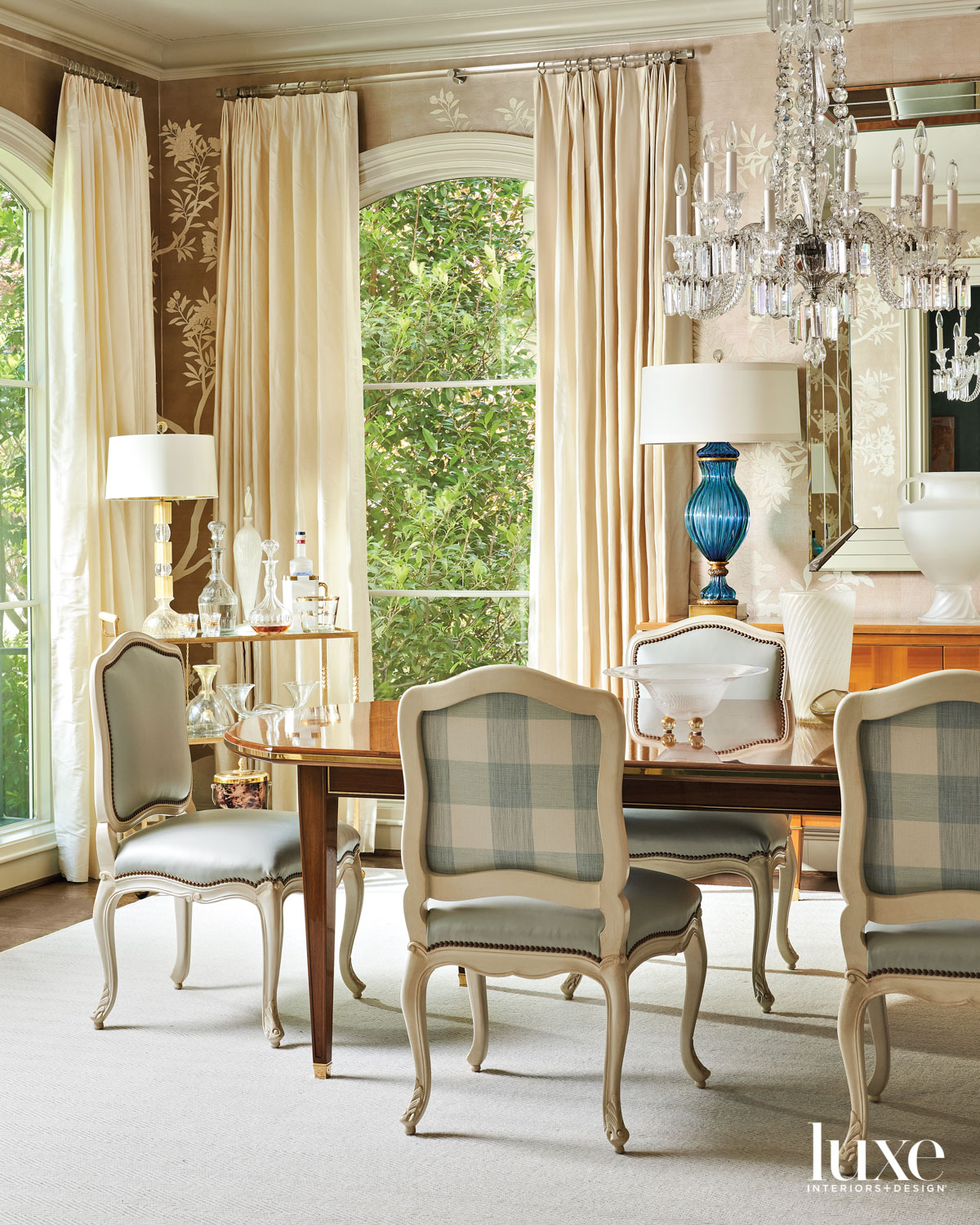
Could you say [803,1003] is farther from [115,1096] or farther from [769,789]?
[115,1096]

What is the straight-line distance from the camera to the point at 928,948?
2373 mm

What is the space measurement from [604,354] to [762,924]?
7.52 ft

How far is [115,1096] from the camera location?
2.82 metres

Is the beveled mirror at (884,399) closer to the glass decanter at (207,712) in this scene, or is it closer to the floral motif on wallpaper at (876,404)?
the floral motif on wallpaper at (876,404)

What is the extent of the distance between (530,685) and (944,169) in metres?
3.02

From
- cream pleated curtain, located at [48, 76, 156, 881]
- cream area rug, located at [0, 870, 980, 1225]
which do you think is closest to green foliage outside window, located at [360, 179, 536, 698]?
cream pleated curtain, located at [48, 76, 156, 881]

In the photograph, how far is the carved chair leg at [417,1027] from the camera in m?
2.63

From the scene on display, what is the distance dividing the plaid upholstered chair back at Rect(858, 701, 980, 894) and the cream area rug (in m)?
0.58

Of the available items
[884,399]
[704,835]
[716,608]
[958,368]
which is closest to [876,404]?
[884,399]

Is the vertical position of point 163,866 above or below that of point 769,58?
below

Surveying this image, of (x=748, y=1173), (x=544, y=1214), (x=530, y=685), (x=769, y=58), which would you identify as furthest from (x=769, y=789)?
(x=769, y=58)

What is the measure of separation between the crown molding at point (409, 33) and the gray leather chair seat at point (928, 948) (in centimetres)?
344

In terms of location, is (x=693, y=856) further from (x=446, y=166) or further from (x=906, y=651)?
(x=446, y=166)

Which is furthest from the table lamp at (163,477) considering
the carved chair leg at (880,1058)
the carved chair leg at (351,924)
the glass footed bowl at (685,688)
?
the carved chair leg at (880,1058)
